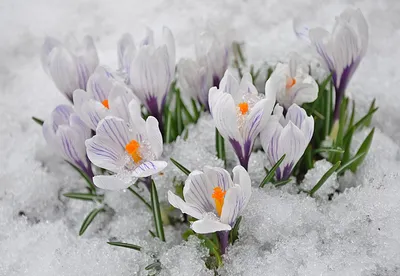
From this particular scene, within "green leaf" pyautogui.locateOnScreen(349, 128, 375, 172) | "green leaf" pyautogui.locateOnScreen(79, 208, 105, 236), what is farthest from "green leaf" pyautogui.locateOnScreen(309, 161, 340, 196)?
"green leaf" pyautogui.locateOnScreen(79, 208, 105, 236)

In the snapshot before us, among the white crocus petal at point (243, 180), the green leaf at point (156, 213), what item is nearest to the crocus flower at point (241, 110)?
the white crocus petal at point (243, 180)

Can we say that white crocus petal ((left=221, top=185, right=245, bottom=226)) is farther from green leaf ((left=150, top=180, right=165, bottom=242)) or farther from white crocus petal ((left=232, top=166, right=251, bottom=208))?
green leaf ((left=150, top=180, right=165, bottom=242))

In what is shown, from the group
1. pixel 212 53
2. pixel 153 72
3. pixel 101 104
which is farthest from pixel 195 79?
pixel 101 104

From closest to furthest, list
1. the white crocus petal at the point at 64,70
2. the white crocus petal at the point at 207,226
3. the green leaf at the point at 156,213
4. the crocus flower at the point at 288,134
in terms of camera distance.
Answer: the white crocus petal at the point at 207,226, the crocus flower at the point at 288,134, the green leaf at the point at 156,213, the white crocus petal at the point at 64,70

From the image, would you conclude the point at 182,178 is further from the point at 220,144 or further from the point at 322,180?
the point at 322,180

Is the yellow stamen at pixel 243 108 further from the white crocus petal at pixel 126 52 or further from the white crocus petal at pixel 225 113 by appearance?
the white crocus petal at pixel 126 52
